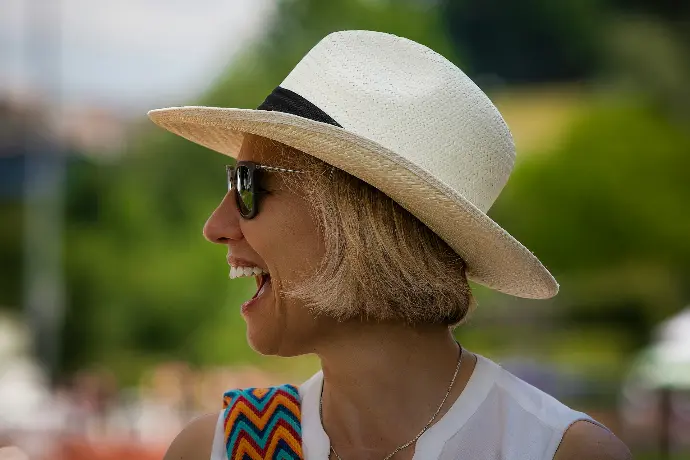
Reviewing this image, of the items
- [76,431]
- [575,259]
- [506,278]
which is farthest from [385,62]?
[575,259]

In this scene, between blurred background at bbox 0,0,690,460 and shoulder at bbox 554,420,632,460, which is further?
blurred background at bbox 0,0,690,460

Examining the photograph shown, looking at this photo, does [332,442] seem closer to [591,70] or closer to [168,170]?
[168,170]

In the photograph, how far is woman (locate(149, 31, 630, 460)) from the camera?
1.91 metres

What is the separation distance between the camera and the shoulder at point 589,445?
188 centimetres

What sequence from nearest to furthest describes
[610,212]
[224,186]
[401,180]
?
[401,180] < [224,186] < [610,212]

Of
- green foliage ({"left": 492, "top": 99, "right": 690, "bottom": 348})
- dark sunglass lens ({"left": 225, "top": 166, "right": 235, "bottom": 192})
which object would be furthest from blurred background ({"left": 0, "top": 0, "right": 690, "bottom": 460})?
dark sunglass lens ({"left": 225, "top": 166, "right": 235, "bottom": 192})

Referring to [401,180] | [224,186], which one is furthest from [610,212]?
[401,180]

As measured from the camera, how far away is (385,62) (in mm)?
1996

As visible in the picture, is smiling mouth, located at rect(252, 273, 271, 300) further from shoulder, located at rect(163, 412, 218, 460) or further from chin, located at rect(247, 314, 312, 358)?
shoulder, located at rect(163, 412, 218, 460)

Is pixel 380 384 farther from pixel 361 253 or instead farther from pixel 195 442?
pixel 195 442

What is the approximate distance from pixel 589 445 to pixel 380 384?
1.20 feet

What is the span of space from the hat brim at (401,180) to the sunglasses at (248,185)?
0.07 meters

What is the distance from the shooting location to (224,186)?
3048 cm

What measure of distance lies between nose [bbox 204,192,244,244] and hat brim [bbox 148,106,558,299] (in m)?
0.14
